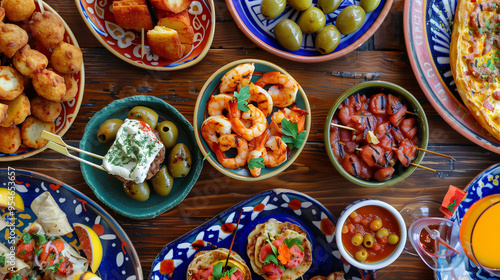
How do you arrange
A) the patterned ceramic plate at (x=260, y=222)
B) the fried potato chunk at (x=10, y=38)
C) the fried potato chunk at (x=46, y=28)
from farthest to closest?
the patterned ceramic plate at (x=260, y=222) < the fried potato chunk at (x=46, y=28) < the fried potato chunk at (x=10, y=38)

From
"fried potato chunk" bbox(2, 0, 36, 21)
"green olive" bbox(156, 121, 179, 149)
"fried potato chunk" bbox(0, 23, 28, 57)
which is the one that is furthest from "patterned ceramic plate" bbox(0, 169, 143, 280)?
"fried potato chunk" bbox(2, 0, 36, 21)

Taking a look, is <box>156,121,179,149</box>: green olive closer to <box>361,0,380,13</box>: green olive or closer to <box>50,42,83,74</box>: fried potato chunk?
<box>50,42,83,74</box>: fried potato chunk

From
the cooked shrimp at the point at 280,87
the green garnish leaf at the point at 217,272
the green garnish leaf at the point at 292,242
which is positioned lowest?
the green garnish leaf at the point at 217,272

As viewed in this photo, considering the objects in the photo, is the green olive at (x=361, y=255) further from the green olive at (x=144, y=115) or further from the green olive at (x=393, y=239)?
the green olive at (x=144, y=115)

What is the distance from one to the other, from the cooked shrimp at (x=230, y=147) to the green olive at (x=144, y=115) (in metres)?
0.44

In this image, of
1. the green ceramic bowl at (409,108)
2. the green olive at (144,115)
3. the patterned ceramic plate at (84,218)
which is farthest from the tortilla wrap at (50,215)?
the green ceramic bowl at (409,108)

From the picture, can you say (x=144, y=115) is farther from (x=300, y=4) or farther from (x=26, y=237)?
(x=300, y=4)

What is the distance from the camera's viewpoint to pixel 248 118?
6.89 ft

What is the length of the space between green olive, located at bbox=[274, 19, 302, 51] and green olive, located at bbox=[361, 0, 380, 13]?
483 millimetres

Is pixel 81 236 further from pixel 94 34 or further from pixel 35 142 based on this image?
pixel 94 34

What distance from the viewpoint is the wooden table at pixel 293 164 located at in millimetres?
2377

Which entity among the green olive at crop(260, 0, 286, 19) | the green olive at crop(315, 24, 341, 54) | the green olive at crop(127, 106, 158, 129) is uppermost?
the green olive at crop(260, 0, 286, 19)

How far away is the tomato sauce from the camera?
2.30 m

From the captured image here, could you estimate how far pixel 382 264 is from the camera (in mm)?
2256
